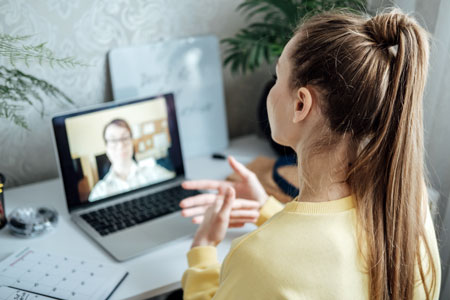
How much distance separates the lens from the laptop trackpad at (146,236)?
0.90 meters

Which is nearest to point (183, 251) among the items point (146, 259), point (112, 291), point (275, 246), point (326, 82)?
point (146, 259)

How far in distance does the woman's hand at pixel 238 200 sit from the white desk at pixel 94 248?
52 mm

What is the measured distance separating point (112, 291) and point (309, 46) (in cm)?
→ 56

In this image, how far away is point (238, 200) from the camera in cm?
96

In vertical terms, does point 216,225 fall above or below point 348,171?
below

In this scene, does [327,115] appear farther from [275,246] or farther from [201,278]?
[201,278]

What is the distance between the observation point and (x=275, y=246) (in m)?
0.61

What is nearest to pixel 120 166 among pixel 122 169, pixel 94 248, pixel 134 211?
pixel 122 169

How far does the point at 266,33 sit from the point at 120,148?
1.83 ft

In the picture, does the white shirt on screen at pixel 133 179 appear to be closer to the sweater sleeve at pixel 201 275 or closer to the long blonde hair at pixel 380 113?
the sweater sleeve at pixel 201 275

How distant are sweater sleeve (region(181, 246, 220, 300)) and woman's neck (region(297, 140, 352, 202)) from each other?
252 mm

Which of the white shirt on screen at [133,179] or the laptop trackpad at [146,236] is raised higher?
the white shirt on screen at [133,179]

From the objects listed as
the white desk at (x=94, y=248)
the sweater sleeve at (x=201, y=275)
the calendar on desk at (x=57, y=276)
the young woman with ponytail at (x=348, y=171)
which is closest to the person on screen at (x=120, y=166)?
the white desk at (x=94, y=248)

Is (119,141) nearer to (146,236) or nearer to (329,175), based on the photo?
(146,236)
